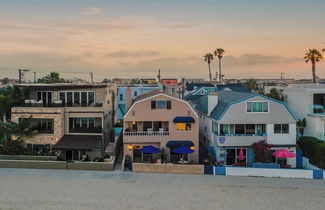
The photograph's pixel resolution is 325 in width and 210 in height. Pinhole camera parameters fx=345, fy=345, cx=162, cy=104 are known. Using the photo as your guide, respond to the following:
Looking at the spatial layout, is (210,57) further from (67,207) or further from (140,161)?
(67,207)

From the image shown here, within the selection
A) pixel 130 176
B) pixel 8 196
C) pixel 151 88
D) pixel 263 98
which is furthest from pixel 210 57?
pixel 8 196

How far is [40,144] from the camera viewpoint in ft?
124

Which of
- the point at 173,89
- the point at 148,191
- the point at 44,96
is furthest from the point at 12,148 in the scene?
the point at 173,89

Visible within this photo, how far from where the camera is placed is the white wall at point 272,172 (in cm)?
3133

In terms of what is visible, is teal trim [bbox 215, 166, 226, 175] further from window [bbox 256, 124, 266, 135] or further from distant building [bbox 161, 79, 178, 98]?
distant building [bbox 161, 79, 178, 98]

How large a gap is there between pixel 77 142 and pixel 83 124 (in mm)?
2959

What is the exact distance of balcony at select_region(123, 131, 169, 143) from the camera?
117 feet

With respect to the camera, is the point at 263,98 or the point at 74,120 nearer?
the point at 263,98

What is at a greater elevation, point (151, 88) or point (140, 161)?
point (151, 88)

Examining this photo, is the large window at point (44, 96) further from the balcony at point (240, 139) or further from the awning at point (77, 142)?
the balcony at point (240, 139)

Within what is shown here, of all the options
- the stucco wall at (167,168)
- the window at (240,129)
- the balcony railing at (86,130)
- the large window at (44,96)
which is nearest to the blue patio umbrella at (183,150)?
the stucco wall at (167,168)

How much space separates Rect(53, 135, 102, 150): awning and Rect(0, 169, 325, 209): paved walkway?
378cm

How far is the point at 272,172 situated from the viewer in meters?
31.5

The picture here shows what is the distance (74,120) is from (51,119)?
2.46 meters
